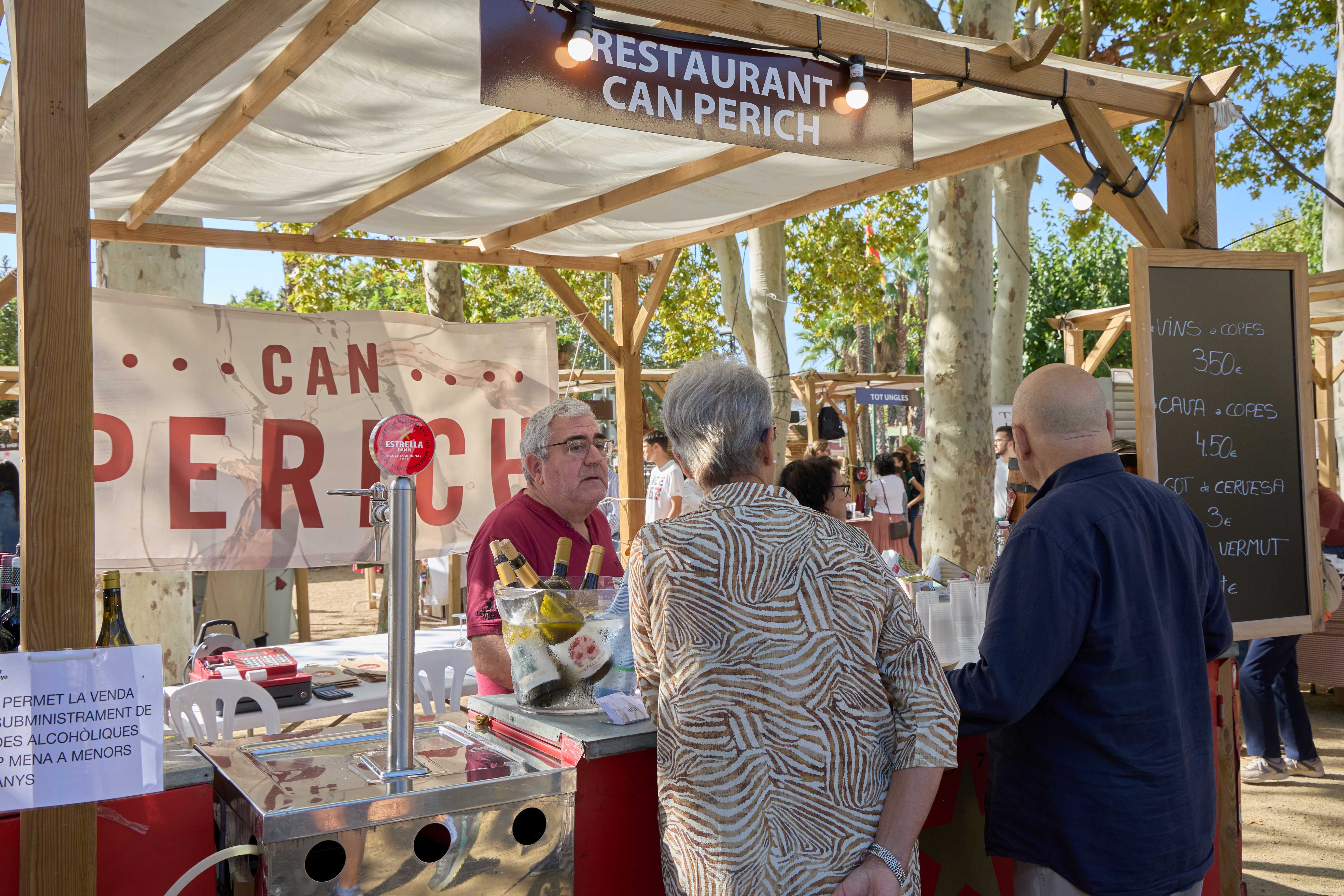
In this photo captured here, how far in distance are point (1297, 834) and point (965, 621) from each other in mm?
2759

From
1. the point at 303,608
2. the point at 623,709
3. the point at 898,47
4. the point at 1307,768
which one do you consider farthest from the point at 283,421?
the point at 1307,768

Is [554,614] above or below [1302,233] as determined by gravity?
below

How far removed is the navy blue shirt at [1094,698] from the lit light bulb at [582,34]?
1.59 meters

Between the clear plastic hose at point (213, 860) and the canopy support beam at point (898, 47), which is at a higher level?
the canopy support beam at point (898, 47)

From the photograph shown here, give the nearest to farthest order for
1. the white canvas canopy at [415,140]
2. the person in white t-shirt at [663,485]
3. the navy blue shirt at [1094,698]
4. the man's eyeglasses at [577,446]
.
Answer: the navy blue shirt at [1094,698], the man's eyeglasses at [577,446], the white canvas canopy at [415,140], the person in white t-shirt at [663,485]

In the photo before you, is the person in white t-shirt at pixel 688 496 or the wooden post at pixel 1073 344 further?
the wooden post at pixel 1073 344

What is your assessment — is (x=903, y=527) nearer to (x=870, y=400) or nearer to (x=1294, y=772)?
(x=1294, y=772)

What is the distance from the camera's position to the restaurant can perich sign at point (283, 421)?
5066 millimetres

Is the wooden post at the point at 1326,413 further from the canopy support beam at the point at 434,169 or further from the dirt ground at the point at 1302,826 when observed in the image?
the canopy support beam at the point at 434,169

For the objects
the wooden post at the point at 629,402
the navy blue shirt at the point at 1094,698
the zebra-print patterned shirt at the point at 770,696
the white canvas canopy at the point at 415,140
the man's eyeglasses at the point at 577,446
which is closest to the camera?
the zebra-print patterned shirt at the point at 770,696

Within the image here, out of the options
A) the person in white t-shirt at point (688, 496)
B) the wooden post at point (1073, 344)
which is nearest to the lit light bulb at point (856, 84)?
the person in white t-shirt at point (688, 496)

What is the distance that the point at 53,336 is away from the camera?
166cm

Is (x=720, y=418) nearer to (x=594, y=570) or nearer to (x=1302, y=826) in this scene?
(x=594, y=570)

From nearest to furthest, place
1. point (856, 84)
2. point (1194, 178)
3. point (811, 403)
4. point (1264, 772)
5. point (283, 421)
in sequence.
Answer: point (856, 84) < point (1194, 178) < point (1264, 772) < point (283, 421) < point (811, 403)
